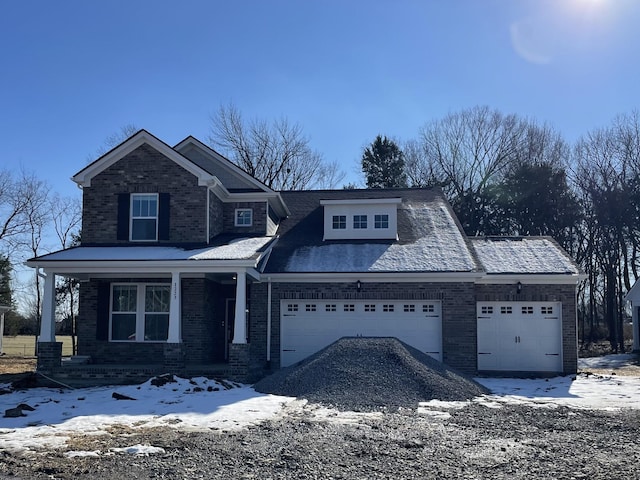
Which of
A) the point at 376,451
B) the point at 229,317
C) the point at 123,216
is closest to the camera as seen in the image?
the point at 376,451

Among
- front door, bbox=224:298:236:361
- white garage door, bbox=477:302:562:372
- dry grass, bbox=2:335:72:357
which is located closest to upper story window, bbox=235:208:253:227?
front door, bbox=224:298:236:361

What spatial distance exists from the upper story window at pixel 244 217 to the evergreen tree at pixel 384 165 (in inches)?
797

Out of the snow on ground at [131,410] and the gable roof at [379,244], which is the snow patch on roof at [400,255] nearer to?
the gable roof at [379,244]

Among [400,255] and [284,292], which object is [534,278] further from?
[284,292]

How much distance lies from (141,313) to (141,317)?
0.37ft

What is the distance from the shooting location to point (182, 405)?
10859mm

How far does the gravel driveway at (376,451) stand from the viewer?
21.1ft

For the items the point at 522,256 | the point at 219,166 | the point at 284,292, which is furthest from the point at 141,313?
the point at 522,256

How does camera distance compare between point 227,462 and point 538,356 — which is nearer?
point 227,462

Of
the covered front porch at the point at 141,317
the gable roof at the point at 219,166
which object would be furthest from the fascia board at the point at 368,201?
the covered front porch at the point at 141,317

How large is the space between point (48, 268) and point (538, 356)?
13.4 meters

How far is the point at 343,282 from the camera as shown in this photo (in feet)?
54.3

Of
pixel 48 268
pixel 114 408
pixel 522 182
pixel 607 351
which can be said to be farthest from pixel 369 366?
pixel 522 182

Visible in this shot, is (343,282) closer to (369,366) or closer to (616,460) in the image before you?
(369,366)
